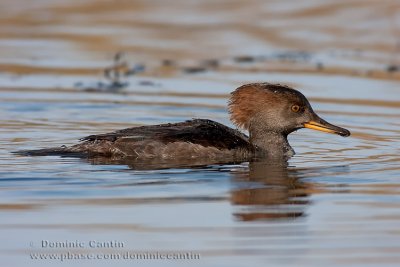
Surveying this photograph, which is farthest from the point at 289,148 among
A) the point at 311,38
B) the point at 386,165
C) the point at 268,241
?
the point at 311,38

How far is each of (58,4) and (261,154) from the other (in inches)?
466

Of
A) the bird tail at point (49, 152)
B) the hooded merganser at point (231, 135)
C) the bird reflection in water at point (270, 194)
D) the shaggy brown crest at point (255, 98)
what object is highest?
the shaggy brown crest at point (255, 98)

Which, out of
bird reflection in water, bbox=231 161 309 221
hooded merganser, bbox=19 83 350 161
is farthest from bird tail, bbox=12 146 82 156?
bird reflection in water, bbox=231 161 309 221

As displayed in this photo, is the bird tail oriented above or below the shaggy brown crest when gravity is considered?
below

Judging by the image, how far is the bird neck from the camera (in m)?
11.8

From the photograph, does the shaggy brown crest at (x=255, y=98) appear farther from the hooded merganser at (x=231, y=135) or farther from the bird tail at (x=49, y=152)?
the bird tail at (x=49, y=152)

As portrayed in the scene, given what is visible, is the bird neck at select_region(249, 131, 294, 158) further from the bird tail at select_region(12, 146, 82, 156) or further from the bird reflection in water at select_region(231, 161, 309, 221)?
the bird tail at select_region(12, 146, 82, 156)

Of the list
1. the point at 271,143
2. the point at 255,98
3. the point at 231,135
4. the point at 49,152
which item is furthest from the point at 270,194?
the point at 49,152

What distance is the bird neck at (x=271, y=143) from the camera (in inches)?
465

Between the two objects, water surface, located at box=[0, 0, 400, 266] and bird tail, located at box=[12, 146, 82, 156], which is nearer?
water surface, located at box=[0, 0, 400, 266]

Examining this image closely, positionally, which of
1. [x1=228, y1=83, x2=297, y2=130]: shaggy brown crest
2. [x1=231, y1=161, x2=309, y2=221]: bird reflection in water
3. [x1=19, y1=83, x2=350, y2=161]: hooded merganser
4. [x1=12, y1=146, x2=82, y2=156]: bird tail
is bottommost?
[x1=231, y1=161, x2=309, y2=221]: bird reflection in water

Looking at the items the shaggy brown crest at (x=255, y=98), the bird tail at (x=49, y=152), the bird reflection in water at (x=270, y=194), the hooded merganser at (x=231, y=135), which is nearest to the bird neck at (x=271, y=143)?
the hooded merganser at (x=231, y=135)

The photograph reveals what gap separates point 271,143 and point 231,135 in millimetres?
507

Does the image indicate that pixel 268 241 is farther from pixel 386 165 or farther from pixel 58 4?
pixel 58 4
